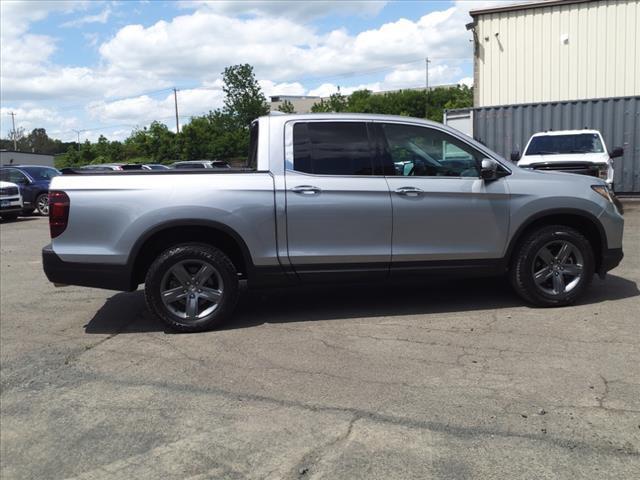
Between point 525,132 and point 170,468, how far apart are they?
1673cm

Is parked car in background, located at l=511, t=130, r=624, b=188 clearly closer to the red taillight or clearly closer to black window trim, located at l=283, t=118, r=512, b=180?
black window trim, located at l=283, t=118, r=512, b=180

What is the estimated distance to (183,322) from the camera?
5477 mm

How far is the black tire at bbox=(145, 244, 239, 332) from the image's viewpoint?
5387mm

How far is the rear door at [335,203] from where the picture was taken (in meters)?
5.43

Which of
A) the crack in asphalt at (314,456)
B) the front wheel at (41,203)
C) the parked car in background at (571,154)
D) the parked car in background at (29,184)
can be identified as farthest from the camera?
the front wheel at (41,203)

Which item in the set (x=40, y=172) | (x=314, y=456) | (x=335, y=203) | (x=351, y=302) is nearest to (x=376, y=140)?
(x=335, y=203)

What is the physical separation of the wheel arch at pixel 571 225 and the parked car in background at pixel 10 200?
16.4 metres

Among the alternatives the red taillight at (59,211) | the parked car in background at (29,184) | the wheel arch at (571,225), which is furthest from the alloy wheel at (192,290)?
the parked car in background at (29,184)

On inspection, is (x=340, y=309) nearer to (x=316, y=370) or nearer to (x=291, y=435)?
(x=316, y=370)

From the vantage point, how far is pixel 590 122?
17.2m

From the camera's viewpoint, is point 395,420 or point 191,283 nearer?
point 395,420

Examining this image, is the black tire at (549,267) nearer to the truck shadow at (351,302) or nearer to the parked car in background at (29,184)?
the truck shadow at (351,302)

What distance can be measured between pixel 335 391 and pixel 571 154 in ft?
35.7

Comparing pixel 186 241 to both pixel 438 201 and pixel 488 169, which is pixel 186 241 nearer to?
pixel 438 201
